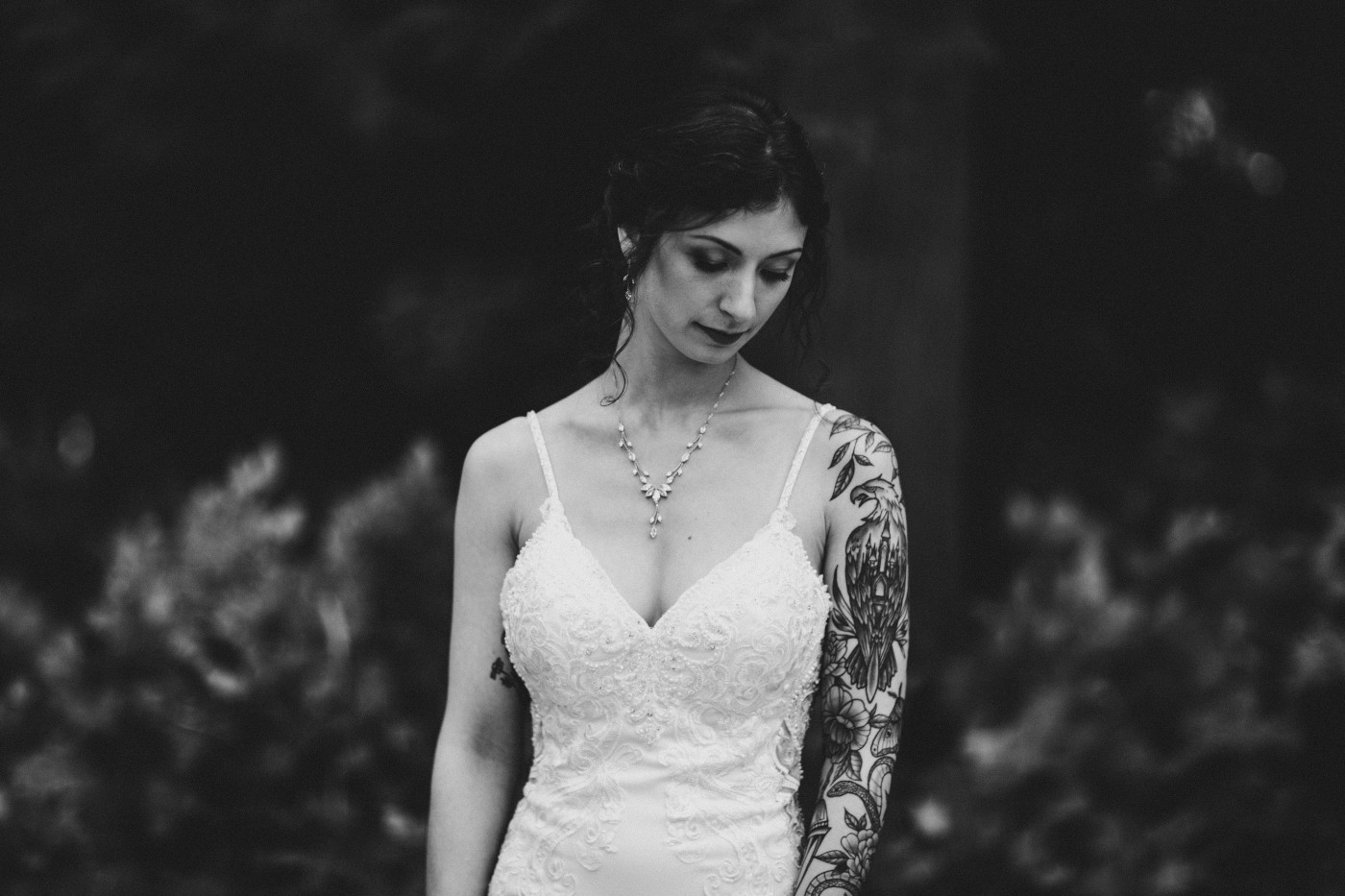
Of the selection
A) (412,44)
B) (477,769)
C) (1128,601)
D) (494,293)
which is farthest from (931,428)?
(477,769)

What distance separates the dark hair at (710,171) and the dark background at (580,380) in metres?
0.43

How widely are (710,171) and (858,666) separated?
91 cm

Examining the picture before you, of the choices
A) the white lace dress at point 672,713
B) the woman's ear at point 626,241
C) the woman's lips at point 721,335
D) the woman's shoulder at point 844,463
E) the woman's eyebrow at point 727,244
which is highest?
the woman's ear at point 626,241

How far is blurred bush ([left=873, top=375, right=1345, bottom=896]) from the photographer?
380 centimetres

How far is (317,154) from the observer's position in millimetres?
5891

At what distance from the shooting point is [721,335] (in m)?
2.37

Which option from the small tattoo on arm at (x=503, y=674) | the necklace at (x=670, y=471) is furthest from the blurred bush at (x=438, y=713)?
the necklace at (x=670, y=471)

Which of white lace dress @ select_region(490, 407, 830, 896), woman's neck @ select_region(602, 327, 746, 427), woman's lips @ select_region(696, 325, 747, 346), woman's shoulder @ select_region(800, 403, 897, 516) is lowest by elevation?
white lace dress @ select_region(490, 407, 830, 896)

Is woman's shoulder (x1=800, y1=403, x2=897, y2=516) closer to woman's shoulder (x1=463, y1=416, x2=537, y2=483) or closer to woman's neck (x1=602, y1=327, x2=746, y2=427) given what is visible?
woman's neck (x1=602, y1=327, x2=746, y2=427)

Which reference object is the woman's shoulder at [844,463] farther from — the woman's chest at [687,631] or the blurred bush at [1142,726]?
the blurred bush at [1142,726]

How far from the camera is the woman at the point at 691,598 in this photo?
235cm

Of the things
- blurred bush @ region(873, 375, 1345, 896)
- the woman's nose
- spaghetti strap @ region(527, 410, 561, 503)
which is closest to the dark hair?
the woman's nose

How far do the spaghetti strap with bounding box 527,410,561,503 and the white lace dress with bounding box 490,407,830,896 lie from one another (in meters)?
0.10

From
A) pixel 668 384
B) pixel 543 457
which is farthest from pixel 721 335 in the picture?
pixel 543 457
